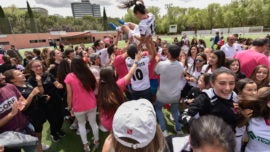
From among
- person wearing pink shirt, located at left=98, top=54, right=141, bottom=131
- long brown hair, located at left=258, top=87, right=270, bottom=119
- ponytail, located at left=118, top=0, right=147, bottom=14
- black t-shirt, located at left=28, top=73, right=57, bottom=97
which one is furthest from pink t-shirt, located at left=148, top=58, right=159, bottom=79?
long brown hair, located at left=258, top=87, right=270, bottom=119

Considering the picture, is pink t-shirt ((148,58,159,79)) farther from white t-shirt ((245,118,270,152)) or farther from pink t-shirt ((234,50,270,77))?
white t-shirt ((245,118,270,152))

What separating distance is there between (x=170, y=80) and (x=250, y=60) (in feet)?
5.47

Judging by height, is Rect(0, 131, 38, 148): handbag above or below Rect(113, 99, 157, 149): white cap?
below

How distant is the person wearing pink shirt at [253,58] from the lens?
12.5ft

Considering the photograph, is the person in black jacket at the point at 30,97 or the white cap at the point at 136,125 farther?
the person in black jacket at the point at 30,97

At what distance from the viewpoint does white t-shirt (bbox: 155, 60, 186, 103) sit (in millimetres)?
3789

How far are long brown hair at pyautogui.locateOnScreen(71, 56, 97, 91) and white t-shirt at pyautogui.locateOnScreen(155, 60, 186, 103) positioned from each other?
1.35 meters

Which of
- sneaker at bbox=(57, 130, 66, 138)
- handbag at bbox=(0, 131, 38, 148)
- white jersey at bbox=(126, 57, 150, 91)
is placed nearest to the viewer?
handbag at bbox=(0, 131, 38, 148)

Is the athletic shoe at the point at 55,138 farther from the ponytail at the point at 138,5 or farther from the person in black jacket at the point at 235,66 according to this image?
the person in black jacket at the point at 235,66

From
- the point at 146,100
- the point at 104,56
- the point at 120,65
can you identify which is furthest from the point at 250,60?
the point at 104,56

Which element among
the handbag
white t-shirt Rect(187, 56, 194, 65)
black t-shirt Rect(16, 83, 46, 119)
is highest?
white t-shirt Rect(187, 56, 194, 65)

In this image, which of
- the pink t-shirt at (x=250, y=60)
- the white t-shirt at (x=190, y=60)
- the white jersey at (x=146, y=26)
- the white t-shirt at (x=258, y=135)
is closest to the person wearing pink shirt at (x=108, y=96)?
the white jersey at (x=146, y=26)

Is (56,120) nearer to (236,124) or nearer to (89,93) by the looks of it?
(89,93)

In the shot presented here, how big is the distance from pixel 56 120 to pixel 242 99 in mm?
3814
